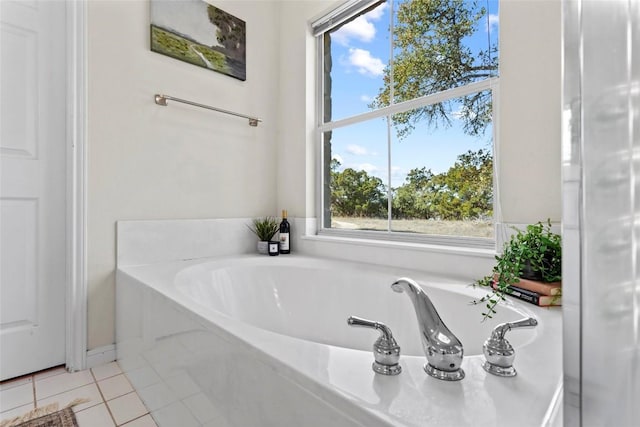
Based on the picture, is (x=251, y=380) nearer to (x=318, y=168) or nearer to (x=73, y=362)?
(x=73, y=362)

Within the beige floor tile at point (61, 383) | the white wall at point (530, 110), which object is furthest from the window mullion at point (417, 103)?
the beige floor tile at point (61, 383)

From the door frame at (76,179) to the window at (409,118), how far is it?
134 centimetres

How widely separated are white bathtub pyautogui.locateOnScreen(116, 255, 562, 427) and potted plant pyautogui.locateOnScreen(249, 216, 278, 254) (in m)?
0.15

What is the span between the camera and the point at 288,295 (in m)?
1.72

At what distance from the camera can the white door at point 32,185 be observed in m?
1.43

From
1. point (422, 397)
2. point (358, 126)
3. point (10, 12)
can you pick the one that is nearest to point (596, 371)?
point (422, 397)

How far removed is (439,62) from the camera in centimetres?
162

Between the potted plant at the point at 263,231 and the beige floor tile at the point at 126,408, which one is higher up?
the potted plant at the point at 263,231

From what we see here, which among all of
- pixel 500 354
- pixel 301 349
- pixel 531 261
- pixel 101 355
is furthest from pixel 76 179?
pixel 531 261

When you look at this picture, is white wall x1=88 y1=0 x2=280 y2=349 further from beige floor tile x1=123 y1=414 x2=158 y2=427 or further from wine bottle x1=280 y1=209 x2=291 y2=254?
beige floor tile x1=123 y1=414 x2=158 y2=427

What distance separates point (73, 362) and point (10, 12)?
163 cm

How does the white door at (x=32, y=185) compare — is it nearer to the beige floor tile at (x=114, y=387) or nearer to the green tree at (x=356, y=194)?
the beige floor tile at (x=114, y=387)

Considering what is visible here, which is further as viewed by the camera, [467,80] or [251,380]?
[467,80]

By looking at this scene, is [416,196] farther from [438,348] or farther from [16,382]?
[16,382]
